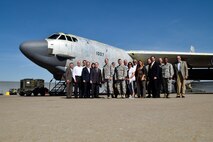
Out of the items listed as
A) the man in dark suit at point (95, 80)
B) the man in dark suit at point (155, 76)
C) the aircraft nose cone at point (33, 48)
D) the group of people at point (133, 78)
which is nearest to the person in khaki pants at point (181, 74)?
the group of people at point (133, 78)

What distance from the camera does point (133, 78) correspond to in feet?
36.8

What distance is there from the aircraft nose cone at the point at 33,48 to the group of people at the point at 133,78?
1.99 meters

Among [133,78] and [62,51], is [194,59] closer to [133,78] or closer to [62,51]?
[133,78]

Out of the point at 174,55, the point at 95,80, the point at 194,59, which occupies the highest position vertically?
the point at 174,55

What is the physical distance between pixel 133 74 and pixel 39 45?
4.75m

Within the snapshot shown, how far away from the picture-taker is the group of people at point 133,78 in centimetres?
1088

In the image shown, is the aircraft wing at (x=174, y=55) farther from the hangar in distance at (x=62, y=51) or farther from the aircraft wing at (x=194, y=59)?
the hangar in distance at (x=62, y=51)

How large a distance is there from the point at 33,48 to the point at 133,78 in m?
4.96

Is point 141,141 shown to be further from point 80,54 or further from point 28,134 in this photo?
point 80,54

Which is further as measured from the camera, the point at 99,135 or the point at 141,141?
the point at 99,135

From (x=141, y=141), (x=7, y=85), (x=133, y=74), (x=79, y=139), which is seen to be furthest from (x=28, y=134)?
(x=7, y=85)

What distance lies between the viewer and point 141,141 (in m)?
2.43

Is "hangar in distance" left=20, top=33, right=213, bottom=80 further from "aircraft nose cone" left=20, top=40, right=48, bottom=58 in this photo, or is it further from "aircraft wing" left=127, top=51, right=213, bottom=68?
"aircraft wing" left=127, top=51, right=213, bottom=68

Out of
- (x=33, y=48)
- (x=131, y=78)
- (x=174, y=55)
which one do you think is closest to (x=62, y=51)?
(x=33, y=48)
